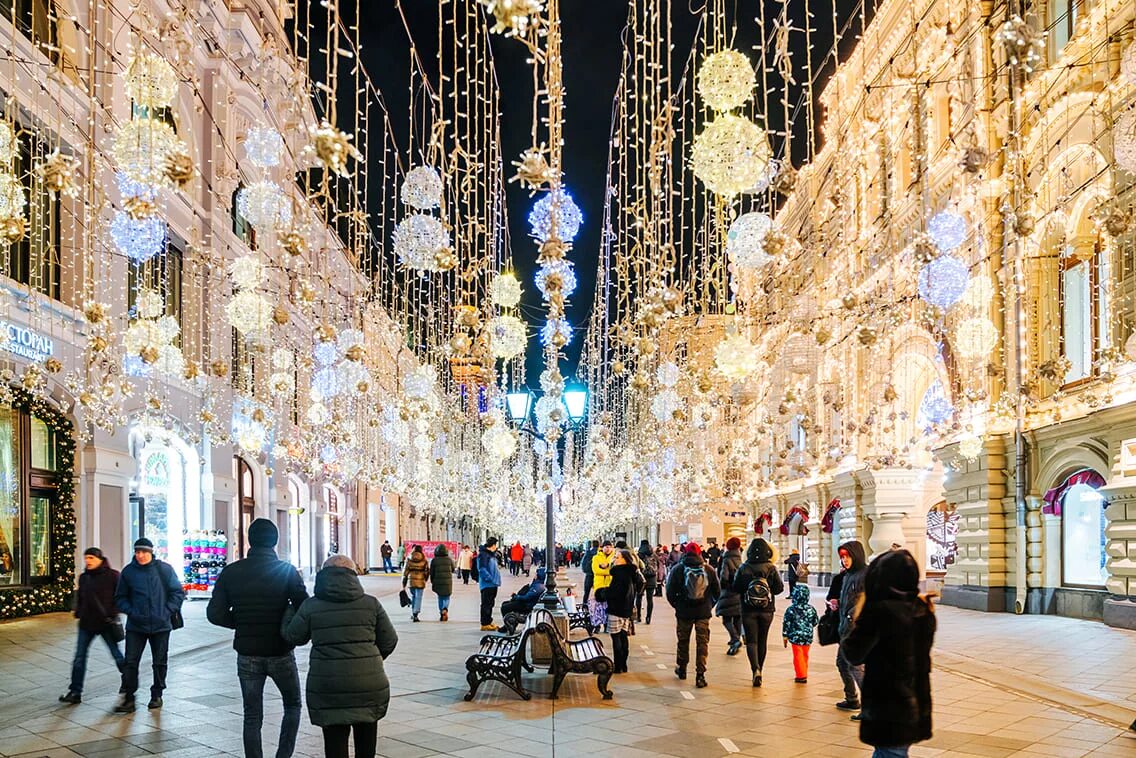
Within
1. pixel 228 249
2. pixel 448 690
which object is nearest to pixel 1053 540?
pixel 448 690

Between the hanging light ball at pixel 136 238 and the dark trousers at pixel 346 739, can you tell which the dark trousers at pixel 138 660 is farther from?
the hanging light ball at pixel 136 238

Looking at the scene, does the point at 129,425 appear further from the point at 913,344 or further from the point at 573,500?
the point at 573,500

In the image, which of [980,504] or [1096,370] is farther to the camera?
[980,504]

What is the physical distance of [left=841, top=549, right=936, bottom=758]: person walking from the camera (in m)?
6.15

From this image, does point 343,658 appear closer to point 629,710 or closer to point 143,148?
point 629,710

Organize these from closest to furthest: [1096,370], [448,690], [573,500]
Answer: [448,690], [1096,370], [573,500]

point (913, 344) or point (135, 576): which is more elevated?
point (913, 344)

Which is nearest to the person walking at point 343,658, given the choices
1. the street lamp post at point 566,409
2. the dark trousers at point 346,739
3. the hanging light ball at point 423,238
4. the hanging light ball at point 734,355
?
the dark trousers at point 346,739

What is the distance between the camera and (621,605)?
13195 mm

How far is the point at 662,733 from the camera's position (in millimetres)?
9516

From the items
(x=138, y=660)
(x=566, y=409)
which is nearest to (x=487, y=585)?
(x=566, y=409)

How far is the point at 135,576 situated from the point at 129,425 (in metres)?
13.8

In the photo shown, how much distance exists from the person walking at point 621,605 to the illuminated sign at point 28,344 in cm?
1136

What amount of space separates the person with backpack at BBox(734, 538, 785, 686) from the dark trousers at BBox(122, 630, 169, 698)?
245 inches
